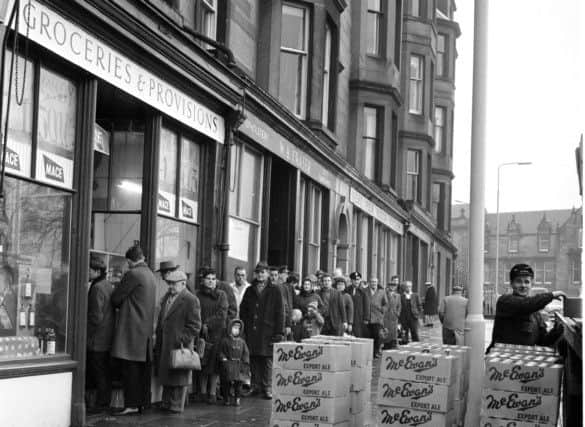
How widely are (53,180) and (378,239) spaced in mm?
23856

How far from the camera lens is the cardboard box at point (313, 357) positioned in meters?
8.29

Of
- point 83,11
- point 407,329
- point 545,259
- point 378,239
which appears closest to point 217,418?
point 83,11

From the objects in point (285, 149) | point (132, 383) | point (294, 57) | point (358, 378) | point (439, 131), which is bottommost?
point (132, 383)

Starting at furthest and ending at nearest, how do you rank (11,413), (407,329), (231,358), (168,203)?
A: 1. (407,329)
2. (168,203)
3. (231,358)
4. (11,413)

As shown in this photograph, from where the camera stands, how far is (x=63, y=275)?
1120 cm

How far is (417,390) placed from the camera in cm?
788

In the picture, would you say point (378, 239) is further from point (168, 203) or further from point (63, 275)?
point (63, 275)

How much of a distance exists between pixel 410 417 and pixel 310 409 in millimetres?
901

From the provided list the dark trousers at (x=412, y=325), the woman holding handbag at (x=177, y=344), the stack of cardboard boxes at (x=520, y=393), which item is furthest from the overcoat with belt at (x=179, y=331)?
the dark trousers at (x=412, y=325)

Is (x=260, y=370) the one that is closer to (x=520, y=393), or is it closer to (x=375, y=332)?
(x=520, y=393)

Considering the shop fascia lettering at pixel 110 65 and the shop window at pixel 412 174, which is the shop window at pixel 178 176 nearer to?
the shop fascia lettering at pixel 110 65

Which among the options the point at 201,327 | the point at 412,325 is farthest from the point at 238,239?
the point at 412,325

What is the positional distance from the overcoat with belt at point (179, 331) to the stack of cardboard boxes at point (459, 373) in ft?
14.0

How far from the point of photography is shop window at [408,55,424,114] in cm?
4100
